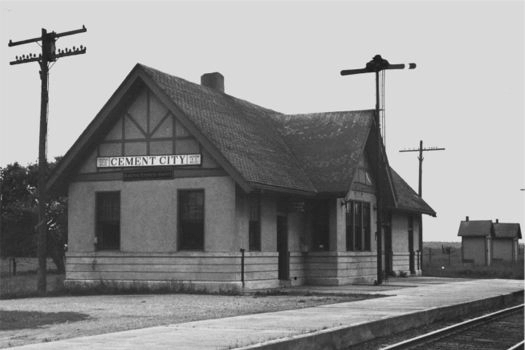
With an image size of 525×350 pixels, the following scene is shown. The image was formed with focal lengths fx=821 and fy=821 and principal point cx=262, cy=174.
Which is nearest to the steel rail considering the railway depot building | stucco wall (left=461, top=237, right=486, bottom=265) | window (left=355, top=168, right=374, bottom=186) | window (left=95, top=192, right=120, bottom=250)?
the railway depot building

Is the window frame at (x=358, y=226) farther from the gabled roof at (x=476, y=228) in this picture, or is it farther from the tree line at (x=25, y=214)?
the gabled roof at (x=476, y=228)

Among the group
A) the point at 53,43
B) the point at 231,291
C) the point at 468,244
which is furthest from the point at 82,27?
the point at 468,244

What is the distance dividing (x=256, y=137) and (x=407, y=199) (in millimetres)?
11667

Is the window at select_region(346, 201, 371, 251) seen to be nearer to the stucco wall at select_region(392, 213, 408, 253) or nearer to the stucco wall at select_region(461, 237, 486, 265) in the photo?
the stucco wall at select_region(392, 213, 408, 253)

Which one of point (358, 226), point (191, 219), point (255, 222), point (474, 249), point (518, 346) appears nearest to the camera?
point (518, 346)

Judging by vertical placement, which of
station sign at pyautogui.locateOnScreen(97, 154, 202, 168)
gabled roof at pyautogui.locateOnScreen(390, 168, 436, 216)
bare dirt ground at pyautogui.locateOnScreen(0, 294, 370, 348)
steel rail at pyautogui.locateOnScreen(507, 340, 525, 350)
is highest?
station sign at pyautogui.locateOnScreen(97, 154, 202, 168)

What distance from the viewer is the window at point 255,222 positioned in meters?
25.2

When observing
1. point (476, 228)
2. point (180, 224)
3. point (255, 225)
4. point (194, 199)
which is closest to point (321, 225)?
point (255, 225)

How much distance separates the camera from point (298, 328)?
1323cm

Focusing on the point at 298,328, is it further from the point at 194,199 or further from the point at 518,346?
the point at 194,199

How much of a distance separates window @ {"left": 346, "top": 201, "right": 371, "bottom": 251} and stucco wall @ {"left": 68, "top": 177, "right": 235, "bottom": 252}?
685 centimetres

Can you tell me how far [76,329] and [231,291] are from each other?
997cm

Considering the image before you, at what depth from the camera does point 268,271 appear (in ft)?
84.4

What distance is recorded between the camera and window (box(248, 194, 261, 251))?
82.7 feet
